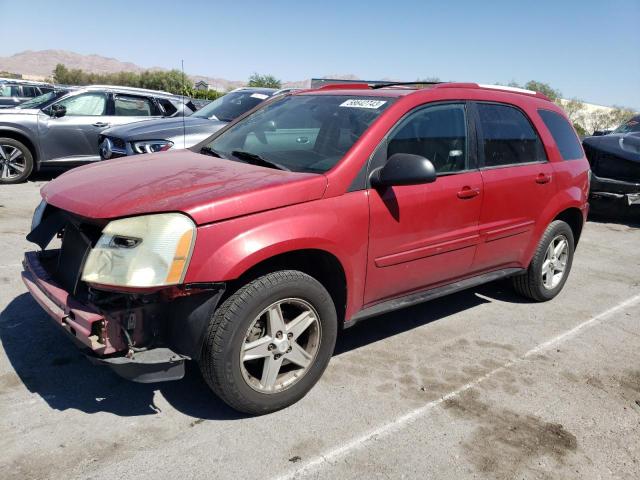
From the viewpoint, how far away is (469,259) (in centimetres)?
413

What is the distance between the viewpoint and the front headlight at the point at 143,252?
2.59 meters

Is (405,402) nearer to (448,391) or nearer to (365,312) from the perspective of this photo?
(448,391)

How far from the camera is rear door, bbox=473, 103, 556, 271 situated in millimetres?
4160

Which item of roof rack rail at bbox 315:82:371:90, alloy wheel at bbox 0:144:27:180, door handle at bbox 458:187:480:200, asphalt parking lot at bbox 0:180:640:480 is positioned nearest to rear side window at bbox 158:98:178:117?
alloy wheel at bbox 0:144:27:180

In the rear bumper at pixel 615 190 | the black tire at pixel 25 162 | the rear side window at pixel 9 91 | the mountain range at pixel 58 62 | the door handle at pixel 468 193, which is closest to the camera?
the door handle at pixel 468 193

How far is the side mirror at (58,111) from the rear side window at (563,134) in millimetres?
7990

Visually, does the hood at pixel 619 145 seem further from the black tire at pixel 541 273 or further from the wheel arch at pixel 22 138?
the wheel arch at pixel 22 138

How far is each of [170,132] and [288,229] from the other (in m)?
5.17

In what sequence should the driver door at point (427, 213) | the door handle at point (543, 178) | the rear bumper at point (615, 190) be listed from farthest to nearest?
the rear bumper at point (615, 190) → the door handle at point (543, 178) → the driver door at point (427, 213)

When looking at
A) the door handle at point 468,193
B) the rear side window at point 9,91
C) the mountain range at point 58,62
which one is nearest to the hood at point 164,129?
the door handle at point 468,193

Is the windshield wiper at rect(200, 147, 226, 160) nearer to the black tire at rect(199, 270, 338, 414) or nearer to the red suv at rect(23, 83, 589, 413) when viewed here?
the red suv at rect(23, 83, 589, 413)

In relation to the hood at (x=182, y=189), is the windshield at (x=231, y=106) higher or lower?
higher

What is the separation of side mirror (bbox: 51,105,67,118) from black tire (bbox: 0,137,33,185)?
73cm

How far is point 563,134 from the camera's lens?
16.6 ft
